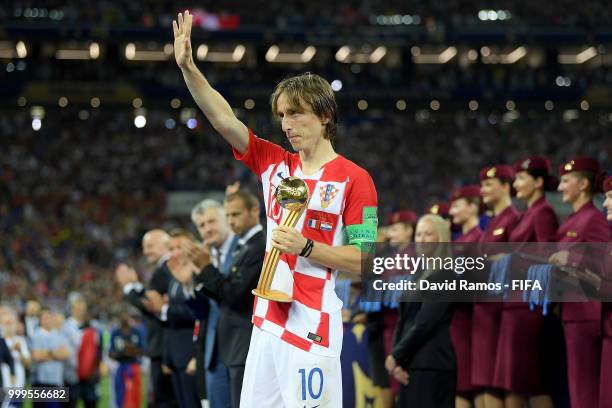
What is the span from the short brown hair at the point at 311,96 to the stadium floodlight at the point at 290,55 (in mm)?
38203

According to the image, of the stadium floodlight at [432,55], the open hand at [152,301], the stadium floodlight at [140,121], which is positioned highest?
the stadium floodlight at [432,55]

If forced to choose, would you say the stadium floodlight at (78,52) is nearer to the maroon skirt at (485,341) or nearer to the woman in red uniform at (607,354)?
the maroon skirt at (485,341)

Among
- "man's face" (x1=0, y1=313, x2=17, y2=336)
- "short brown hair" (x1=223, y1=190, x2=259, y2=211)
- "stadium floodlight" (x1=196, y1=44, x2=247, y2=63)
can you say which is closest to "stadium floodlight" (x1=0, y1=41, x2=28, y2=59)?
"stadium floodlight" (x1=196, y1=44, x2=247, y2=63)

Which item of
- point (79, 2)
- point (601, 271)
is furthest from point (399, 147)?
point (601, 271)

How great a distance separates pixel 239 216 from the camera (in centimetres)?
644

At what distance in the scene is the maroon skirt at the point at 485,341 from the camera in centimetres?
704

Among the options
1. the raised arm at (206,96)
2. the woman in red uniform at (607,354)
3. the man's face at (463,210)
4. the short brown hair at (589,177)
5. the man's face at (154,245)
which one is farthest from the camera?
the man's face at (154,245)

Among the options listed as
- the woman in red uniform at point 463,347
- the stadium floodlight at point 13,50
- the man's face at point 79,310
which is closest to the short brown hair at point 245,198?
the woman in red uniform at point 463,347

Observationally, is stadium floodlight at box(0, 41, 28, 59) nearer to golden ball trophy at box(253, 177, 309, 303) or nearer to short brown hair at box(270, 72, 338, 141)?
short brown hair at box(270, 72, 338, 141)

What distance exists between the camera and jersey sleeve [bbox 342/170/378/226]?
3.73 m

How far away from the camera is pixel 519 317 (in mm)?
6688

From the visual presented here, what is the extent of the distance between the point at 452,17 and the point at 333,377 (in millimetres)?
38375

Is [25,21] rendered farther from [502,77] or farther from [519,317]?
[519,317]

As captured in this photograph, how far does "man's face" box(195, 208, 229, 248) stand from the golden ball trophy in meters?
3.42
